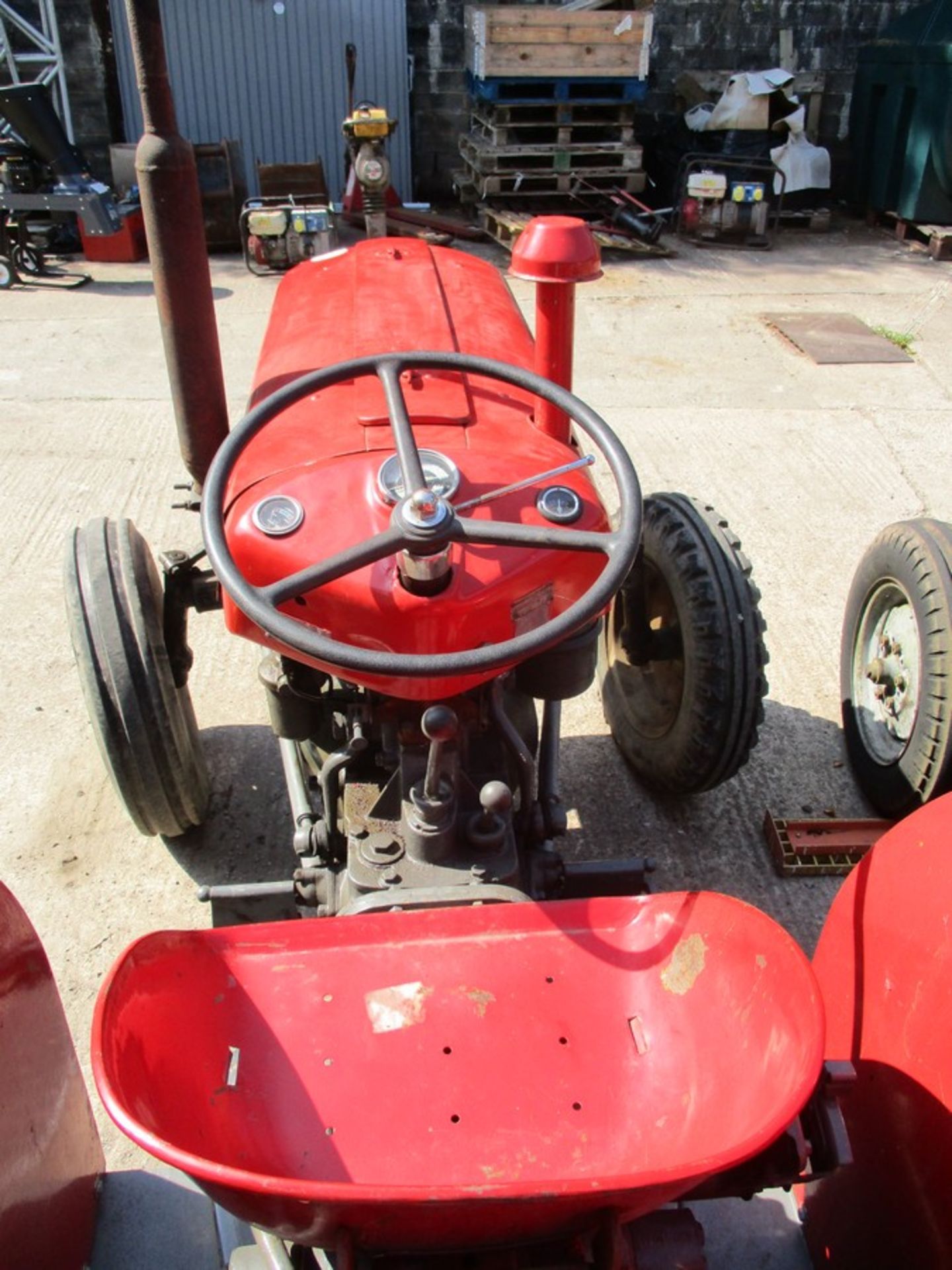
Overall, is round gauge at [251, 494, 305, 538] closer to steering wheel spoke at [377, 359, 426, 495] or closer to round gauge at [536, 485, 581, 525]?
steering wheel spoke at [377, 359, 426, 495]

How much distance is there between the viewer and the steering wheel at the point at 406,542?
1.42 metres

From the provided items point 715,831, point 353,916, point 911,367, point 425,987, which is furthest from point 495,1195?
point 911,367

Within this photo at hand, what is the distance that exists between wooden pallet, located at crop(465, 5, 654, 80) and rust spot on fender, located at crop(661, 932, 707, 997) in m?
7.11

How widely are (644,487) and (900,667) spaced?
5.95 ft

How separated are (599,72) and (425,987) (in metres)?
7.29

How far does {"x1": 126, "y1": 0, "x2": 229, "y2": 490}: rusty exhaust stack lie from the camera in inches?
78.4

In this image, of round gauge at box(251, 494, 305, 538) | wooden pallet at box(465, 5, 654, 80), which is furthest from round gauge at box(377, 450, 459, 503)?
wooden pallet at box(465, 5, 654, 80)

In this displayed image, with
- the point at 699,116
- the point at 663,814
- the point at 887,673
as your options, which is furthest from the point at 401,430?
the point at 699,116

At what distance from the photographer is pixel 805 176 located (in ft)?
26.5

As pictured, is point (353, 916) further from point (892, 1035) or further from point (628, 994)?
point (892, 1035)

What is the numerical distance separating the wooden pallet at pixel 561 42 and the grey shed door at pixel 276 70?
127 centimetres

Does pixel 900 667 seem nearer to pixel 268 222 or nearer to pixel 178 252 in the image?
pixel 178 252

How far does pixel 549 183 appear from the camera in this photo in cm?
789

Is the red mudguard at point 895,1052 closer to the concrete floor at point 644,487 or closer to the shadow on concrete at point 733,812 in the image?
the concrete floor at point 644,487
